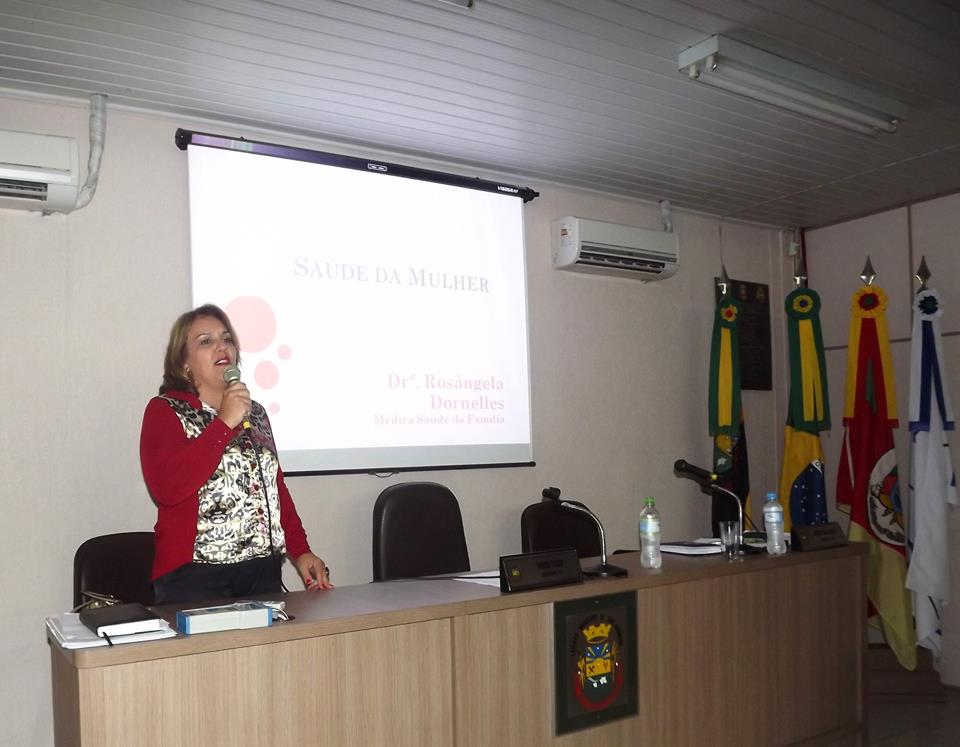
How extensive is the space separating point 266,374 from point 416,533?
90 centimetres

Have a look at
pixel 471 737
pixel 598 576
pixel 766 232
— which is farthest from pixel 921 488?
pixel 471 737

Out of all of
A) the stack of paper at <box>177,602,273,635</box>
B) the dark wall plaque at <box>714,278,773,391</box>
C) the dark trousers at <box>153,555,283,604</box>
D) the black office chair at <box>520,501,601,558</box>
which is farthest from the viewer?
the dark wall plaque at <box>714,278,773,391</box>

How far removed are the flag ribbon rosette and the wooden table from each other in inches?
51.8

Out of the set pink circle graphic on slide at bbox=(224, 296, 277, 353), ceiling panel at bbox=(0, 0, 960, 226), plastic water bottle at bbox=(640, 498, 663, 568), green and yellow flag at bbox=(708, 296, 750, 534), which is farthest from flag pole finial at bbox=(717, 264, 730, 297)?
pink circle graphic on slide at bbox=(224, 296, 277, 353)

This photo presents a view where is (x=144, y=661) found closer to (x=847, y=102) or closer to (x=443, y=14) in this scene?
(x=443, y=14)

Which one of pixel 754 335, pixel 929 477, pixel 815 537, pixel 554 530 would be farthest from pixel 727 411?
pixel 815 537

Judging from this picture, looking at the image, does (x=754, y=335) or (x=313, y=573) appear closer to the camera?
(x=313, y=573)

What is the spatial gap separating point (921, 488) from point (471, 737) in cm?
320

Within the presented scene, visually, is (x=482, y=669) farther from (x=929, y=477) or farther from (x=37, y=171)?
(x=929, y=477)

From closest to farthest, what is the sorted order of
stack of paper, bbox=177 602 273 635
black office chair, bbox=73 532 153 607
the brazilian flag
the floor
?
stack of paper, bbox=177 602 273 635 < black office chair, bbox=73 532 153 607 < the floor < the brazilian flag

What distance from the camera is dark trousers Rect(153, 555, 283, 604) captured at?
7.73 ft

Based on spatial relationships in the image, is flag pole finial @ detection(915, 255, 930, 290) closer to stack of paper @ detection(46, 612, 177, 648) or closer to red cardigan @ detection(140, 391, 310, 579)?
red cardigan @ detection(140, 391, 310, 579)

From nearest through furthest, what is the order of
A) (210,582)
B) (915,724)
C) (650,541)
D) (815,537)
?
(210,582) → (650,541) → (815,537) → (915,724)

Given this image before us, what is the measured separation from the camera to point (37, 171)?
292 centimetres
